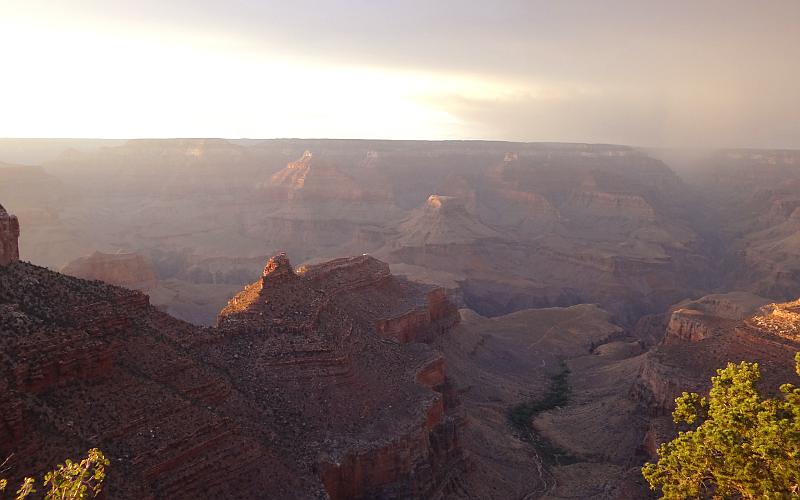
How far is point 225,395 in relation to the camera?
27625mm

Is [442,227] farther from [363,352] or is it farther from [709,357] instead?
[363,352]

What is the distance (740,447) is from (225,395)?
21.3 metres

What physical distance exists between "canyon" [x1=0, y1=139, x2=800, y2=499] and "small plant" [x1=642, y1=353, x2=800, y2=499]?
1607 cm

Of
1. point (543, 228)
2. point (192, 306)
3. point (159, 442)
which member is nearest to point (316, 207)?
point (543, 228)

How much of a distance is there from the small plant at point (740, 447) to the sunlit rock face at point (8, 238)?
80.9ft

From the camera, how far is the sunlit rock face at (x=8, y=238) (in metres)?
23.9

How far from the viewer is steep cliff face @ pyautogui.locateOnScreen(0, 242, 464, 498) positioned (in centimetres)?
2062

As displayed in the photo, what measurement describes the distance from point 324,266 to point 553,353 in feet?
110

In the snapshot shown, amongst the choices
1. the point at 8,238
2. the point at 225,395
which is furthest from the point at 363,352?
the point at 8,238

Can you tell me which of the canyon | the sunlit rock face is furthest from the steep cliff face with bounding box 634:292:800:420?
the sunlit rock face

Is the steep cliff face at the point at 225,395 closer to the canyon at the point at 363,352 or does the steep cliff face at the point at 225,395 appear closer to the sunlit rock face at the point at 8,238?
the canyon at the point at 363,352

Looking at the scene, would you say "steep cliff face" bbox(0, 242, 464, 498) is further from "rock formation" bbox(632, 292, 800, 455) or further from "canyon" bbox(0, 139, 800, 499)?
"rock formation" bbox(632, 292, 800, 455)

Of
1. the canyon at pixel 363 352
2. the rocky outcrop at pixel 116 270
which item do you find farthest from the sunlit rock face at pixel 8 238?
the rocky outcrop at pixel 116 270

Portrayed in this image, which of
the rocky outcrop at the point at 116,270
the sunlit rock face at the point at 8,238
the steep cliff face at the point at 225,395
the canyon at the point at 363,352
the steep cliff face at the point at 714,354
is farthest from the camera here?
the rocky outcrop at the point at 116,270
